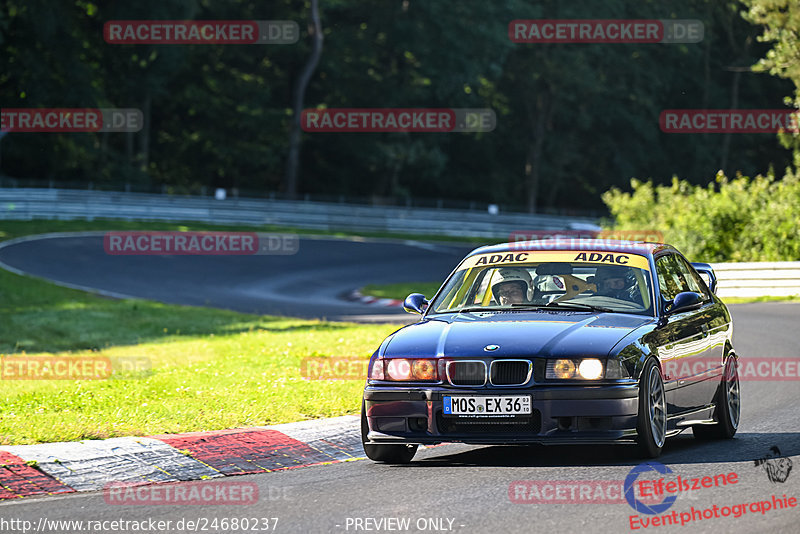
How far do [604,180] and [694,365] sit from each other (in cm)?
7168

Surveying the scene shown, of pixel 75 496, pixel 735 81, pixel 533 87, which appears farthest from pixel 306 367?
pixel 735 81

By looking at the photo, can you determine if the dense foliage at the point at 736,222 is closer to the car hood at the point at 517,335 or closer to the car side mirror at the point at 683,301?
the car side mirror at the point at 683,301

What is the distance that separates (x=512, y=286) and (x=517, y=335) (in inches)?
48.0

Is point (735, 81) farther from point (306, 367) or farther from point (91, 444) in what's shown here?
point (91, 444)

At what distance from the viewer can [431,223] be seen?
189 feet

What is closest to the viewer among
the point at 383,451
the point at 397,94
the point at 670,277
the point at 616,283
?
the point at 383,451

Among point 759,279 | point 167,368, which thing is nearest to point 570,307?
point 167,368

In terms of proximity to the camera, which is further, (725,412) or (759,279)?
(759,279)

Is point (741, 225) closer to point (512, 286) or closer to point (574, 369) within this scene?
point (512, 286)

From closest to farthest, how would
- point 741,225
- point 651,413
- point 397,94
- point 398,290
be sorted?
point 651,413, point 741,225, point 398,290, point 397,94

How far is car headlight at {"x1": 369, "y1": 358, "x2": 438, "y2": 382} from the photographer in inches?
312

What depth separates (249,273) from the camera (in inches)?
1439

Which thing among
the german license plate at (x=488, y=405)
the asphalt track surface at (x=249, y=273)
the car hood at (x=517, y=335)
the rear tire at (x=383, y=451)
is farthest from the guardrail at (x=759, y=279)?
the german license plate at (x=488, y=405)

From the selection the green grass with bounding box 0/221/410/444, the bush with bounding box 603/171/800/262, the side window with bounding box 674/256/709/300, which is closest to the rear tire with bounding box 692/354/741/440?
the side window with bounding box 674/256/709/300
